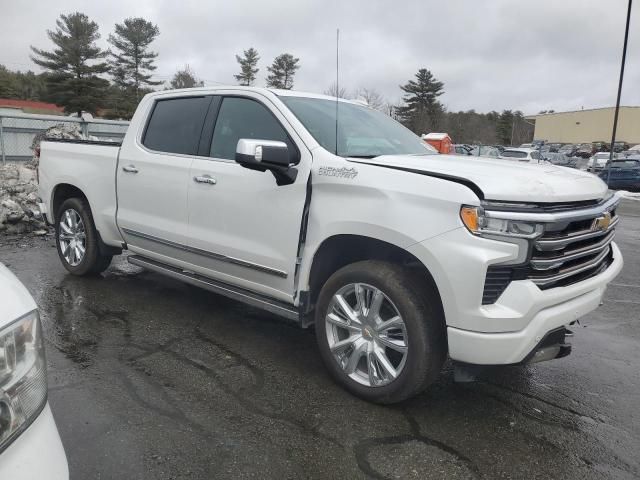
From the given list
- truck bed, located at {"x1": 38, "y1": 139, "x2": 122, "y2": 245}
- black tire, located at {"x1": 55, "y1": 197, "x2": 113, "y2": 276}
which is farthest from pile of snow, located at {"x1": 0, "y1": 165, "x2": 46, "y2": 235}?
black tire, located at {"x1": 55, "y1": 197, "x2": 113, "y2": 276}

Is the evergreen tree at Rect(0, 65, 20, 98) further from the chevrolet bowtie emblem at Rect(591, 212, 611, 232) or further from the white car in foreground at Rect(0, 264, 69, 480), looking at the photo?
the white car in foreground at Rect(0, 264, 69, 480)

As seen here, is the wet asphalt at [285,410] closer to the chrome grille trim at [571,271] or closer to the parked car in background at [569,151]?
the chrome grille trim at [571,271]

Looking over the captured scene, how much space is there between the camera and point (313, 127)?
374 cm

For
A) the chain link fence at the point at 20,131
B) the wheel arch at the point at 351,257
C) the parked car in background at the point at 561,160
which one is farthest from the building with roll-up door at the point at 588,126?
the wheel arch at the point at 351,257

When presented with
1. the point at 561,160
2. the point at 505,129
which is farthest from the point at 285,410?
the point at 505,129

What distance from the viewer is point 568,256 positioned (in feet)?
9.64

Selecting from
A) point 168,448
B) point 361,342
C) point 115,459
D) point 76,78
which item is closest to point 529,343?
point 361,342

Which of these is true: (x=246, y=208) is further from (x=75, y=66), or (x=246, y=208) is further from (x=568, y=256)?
(x=75, y=66)

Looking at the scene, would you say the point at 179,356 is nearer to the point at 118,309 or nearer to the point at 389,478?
the point at 118,309

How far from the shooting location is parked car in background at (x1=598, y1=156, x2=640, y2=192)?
21.0 m

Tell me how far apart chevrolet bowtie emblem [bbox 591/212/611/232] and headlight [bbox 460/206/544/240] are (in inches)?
25.7

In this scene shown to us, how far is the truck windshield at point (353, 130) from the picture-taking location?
12.2 ft

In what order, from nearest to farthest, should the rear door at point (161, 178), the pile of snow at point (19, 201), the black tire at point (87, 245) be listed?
the rear door at point (161, 178)
the black tire at point (87, 245)
the pile of snow at point (19, 201)

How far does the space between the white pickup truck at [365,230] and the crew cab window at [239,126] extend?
0.04ft
